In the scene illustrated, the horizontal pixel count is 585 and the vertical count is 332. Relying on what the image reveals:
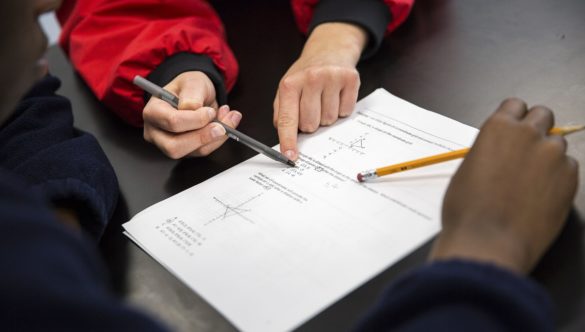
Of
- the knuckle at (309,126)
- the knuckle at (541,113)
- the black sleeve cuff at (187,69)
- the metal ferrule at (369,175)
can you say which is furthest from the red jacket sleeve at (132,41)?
the knuckle at (541,113)

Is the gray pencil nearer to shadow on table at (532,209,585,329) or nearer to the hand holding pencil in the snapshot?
the hand holding pencil

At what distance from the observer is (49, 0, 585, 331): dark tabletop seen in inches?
21.1

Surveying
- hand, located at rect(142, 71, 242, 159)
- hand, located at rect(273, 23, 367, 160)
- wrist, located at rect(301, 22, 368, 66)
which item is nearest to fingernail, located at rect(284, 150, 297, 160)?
hand, located at rect(273, 23, 367, 160)

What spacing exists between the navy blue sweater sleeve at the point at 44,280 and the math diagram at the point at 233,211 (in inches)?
10.6

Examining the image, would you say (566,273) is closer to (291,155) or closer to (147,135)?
(291,155)

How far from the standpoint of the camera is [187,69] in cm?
92

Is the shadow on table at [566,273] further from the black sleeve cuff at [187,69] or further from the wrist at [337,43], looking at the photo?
the black sleeve cuff at [187,69]

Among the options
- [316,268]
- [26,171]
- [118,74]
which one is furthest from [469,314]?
[118,74]

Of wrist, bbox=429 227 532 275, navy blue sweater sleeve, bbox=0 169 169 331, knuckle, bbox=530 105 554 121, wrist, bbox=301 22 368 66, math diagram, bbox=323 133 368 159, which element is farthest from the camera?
wrist, bbox=301 22 368 66

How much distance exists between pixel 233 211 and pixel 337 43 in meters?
0.41

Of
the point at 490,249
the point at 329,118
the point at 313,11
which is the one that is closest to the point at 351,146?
the point at 329,118

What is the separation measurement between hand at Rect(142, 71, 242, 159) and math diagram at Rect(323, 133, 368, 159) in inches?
6.1

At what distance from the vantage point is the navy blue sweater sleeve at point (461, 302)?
408 millimetres

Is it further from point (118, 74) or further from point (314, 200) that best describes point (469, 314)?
point (118, 74)
